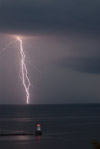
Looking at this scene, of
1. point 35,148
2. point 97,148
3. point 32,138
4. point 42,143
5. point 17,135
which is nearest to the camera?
point 97,148

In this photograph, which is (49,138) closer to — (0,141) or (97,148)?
(0,141)

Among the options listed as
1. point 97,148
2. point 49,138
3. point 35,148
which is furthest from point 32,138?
point 97,148

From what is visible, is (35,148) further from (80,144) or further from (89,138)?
(89,138)

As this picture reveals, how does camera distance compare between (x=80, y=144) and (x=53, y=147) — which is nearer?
(x=53, y=147)

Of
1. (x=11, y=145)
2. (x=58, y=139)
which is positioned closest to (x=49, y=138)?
(x=58, y=139)

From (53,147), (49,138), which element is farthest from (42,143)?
(49,138)

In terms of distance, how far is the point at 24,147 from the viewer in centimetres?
5128

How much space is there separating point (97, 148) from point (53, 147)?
29.0 metres

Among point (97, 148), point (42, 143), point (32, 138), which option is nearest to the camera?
point (97, 148)

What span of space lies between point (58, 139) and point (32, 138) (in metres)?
4.30

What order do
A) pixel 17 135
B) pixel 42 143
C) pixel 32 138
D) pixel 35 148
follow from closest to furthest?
1. pixel 35 148
2. pixel 42 143
3. pixel 32 138
4. pixel 17 135

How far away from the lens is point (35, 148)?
167 ft

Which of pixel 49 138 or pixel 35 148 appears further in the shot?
pixel 49 138

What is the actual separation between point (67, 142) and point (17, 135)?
29.5 ft
